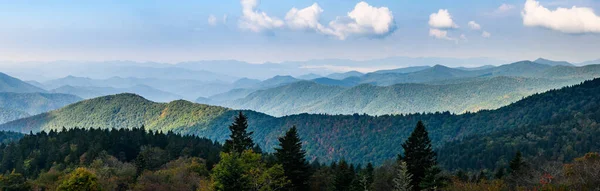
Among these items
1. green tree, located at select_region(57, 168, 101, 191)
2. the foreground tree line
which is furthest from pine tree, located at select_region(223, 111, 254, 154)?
green tree, located at select_region(57, 168, 101, 191)

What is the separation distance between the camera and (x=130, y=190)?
6569cm

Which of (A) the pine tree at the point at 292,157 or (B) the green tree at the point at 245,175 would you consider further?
(A) the pine tree at the point at 292,157

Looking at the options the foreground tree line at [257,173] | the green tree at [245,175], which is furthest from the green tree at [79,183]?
the green tree at [245,175]

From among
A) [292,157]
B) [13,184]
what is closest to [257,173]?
[292,157]

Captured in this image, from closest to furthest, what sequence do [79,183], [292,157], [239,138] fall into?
[79,183], [292,157], [239,138]

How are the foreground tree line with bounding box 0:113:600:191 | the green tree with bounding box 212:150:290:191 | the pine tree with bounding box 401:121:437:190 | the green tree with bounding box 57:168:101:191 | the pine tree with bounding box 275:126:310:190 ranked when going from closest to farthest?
the green tree with bounding box 212:150:290:191 < the foreground tree line with bounding box 0:113:600:191 < the green tree with bounding box 57:168:101:191 < the pine tree with bounding box 401:121:437:190 < the pine tree with bounding box 275:126:310:190

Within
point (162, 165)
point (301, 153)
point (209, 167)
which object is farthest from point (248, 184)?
point (162, 165)

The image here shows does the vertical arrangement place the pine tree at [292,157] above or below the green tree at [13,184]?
above

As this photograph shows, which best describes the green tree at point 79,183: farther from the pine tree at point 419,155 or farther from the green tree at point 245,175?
the pine tree at point 419,155

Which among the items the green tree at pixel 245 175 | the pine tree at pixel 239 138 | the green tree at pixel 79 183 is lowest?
the green tree at pixel 79 183

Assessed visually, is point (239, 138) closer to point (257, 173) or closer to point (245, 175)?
point (257, 173)

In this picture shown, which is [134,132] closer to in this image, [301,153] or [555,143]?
[301,153]

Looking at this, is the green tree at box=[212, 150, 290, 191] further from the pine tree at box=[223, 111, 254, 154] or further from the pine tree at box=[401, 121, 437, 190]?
the pine tree at box=[401, 121, 437, 190]

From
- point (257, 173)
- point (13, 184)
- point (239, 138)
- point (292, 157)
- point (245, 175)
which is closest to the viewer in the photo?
point (245, 175)
